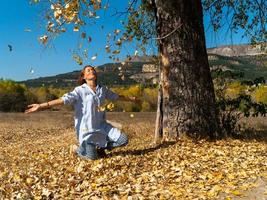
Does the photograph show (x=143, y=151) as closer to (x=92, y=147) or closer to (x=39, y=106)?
(x=92, y=147)

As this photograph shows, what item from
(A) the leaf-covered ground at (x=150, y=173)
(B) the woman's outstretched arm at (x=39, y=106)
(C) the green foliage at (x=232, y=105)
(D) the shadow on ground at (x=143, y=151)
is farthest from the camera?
(C) the green foliage at (x=232, y=105)

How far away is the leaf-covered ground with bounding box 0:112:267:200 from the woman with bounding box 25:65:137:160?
244 millimetres

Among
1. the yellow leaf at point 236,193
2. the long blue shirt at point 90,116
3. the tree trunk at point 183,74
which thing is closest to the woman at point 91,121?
the long blue shirt at point 90,116

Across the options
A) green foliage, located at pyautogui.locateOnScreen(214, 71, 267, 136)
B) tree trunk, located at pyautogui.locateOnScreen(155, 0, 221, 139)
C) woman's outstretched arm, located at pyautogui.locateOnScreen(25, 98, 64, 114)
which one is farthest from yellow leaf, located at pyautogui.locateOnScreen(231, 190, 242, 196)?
green foliage, located at pyautogui.locateOnScreen(214, 71, 267, 136)

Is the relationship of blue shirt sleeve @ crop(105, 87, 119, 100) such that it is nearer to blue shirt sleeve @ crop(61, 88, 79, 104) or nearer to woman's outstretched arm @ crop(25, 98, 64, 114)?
blue shirt sleeve @ crop(61, 88, 79, 104)

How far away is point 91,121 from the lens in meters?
9.58

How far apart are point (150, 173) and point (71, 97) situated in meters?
2.17

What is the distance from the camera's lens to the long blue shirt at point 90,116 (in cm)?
958

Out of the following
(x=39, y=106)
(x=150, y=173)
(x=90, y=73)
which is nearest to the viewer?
(x=150, y=173)

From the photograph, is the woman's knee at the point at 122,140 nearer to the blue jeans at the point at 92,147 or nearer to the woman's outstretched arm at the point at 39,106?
the blue jeans at the point at 92,147

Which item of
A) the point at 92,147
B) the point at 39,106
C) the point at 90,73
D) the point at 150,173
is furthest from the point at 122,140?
the point at 39,106

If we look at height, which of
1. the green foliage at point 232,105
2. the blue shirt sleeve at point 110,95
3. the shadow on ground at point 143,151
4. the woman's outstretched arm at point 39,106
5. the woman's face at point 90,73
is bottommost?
the shadow on ground at point 143,151

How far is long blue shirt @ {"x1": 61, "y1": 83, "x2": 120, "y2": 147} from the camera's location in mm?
9578

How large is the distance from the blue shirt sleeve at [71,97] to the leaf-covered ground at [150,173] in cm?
106
